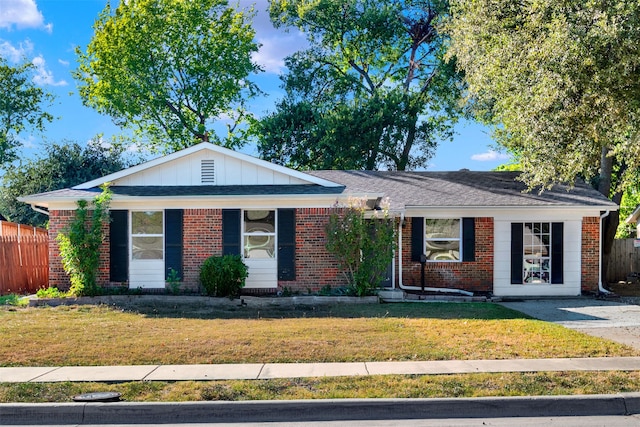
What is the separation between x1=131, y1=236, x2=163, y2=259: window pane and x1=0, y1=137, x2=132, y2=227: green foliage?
17.9 meters

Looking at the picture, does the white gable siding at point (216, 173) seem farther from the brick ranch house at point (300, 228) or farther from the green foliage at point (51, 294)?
the green foliage at point (51, 294)

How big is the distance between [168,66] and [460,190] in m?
23.5

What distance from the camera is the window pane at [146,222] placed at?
16.5 metres

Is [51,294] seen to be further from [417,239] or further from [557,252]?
[557,252]

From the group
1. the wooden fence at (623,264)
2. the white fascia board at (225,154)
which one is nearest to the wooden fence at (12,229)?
the white fascia board at (225,154)

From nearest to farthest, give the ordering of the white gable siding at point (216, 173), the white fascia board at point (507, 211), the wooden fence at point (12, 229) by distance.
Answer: the white gable siding at point (216, 173), the white fascia board at point (507, 211), the wooden fence at point (12, 229)

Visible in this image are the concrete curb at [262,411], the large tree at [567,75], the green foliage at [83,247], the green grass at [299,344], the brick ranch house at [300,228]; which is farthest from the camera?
the brick ranch house at [300,228]

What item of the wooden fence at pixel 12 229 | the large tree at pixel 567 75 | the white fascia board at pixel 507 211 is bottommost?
the wooden fence at pixel 12 229

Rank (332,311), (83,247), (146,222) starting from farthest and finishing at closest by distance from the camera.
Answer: (146,222) < (83,247) < (332,311)

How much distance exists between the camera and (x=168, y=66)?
37000 mm

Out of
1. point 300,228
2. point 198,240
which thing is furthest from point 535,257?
point 198,240

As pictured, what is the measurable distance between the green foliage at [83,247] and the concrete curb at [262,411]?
9.10 meters

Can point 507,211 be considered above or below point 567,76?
below

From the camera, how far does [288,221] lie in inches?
643
